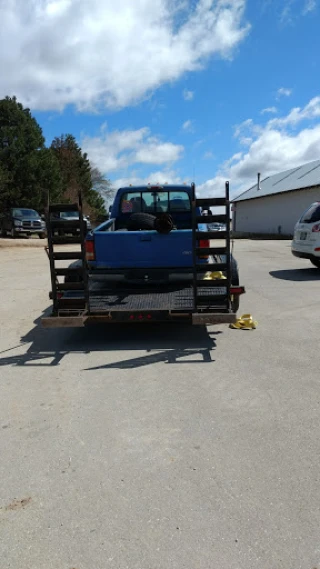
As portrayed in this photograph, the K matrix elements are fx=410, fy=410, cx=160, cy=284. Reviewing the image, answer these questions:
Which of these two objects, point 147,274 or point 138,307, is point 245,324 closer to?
point 147,274

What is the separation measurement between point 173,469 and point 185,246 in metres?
3.40

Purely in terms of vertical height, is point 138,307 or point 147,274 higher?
point 147,274

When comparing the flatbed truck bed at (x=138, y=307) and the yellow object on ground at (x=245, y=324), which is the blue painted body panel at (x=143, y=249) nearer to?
the flatbed truck bed at (x=138, y=307)

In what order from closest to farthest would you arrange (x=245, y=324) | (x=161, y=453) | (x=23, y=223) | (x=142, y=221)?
1. (x=161, y=453)
2. (x=245, y=324)
3. (x=142, y=221)
4. (x=23, y=223)

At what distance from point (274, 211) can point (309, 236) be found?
84.3ft

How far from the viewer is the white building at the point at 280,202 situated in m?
30.3

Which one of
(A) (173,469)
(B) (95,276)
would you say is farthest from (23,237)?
(A) (173,469)

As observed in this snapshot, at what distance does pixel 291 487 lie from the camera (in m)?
2.48

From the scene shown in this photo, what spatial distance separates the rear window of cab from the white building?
76.6 ft

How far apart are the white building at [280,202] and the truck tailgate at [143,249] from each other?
25.3m

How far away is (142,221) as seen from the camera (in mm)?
6883

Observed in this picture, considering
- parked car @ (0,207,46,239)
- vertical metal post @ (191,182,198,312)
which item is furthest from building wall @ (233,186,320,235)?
vertical metal post @ (191,182,198,312)

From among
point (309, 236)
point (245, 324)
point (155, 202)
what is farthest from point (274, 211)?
point (245, 324)

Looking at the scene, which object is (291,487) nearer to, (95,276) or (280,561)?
(280,561)
